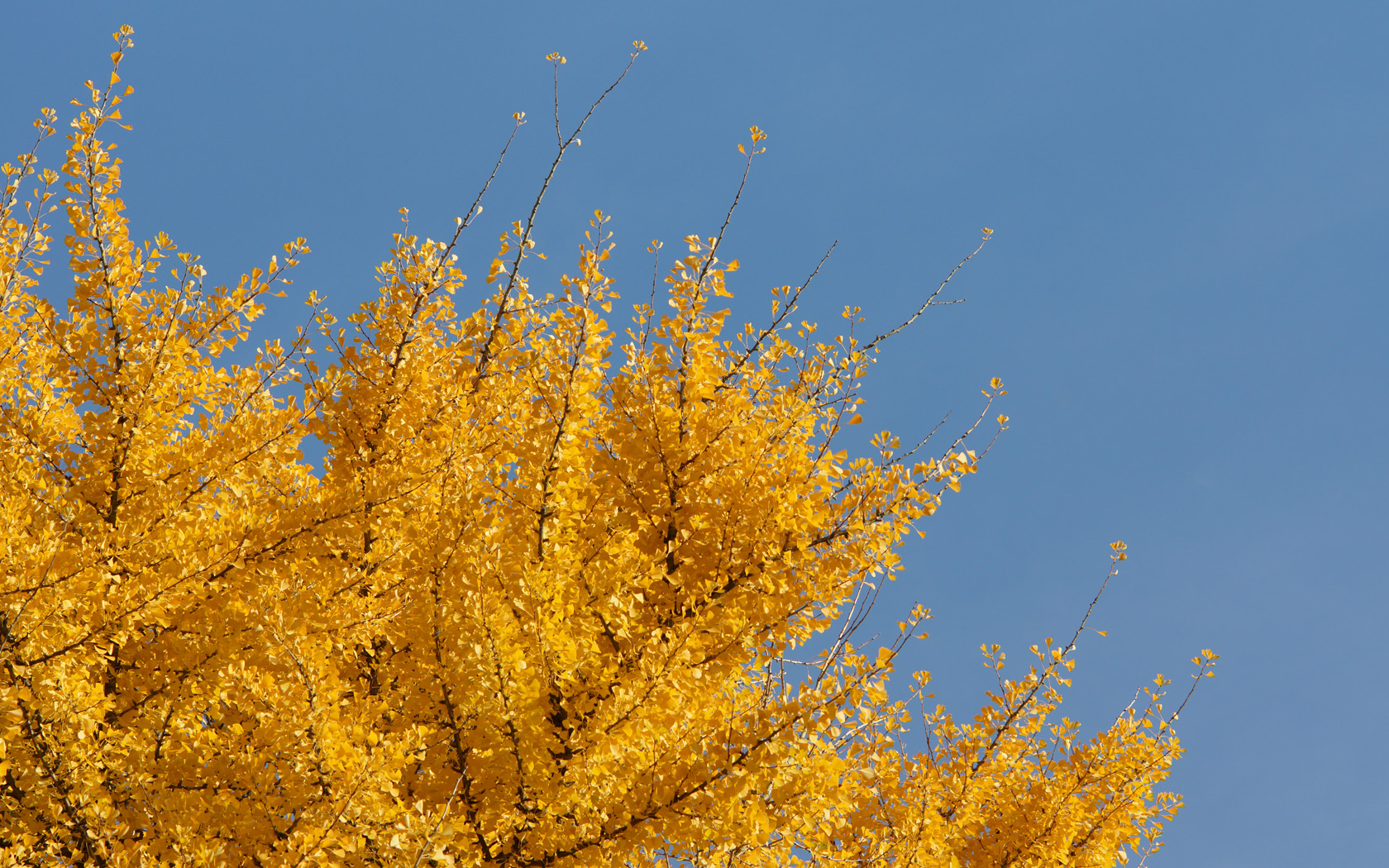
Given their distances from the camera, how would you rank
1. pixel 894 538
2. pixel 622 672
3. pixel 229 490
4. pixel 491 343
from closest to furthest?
pixel 622 672
pixel 894 538
pixel 229 490
pixel 491 343

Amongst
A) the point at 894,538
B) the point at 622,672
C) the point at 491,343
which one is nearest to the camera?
the point at 622,672

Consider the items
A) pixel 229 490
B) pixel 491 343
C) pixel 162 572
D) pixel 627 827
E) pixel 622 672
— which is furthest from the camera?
pixel 491 343

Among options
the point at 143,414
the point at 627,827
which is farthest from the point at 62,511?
the point at 627,827

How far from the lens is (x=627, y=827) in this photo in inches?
161

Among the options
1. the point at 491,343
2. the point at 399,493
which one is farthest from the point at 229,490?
the point at 491,343

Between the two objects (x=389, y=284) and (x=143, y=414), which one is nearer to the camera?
(x=143, y=414)

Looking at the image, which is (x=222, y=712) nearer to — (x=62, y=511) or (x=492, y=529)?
(x=62, y=511)

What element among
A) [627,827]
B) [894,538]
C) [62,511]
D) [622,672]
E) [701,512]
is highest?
[894,538]

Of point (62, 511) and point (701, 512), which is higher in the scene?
point (701, 512)

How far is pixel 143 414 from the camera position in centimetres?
518

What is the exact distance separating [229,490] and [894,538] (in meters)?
4.12

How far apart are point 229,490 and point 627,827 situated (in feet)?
11.6

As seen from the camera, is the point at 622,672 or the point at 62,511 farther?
the point at 62,511

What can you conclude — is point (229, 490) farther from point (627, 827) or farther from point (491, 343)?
point (627, 827)
